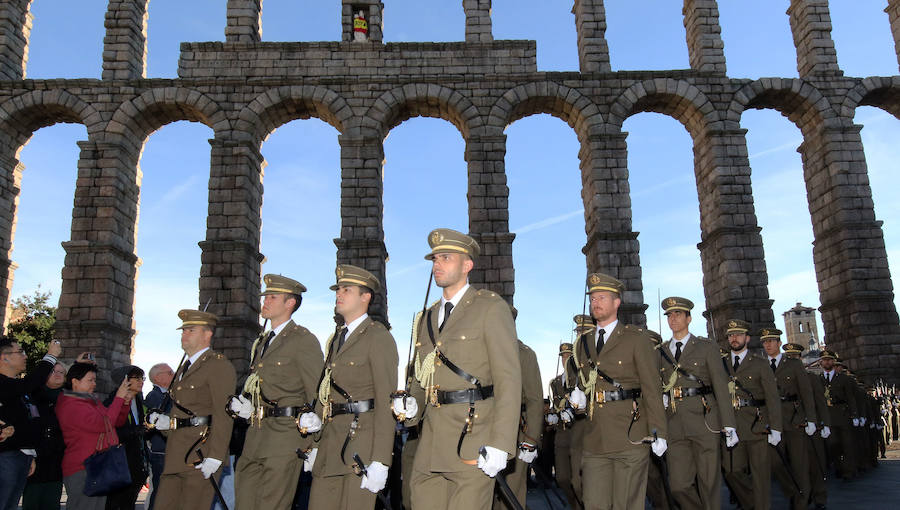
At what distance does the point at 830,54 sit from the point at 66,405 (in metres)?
17.9

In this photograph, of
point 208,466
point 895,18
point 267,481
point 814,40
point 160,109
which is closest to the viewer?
point 267,481

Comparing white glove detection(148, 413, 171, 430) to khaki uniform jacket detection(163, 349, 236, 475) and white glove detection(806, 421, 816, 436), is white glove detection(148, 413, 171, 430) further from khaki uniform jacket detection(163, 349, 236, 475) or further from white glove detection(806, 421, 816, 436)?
white glove detection(806, 421, 816, 436)

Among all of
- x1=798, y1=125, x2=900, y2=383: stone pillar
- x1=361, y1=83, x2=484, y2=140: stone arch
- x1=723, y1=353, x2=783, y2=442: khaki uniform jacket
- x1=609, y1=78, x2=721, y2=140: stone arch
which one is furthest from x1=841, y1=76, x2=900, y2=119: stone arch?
x1=723, y1=353, x2=783, y2=442: khaki uniform jacket

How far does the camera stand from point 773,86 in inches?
626

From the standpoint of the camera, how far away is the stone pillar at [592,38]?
16.0 m

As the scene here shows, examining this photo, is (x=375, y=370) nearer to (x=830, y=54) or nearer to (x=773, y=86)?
(x=773, y=86)

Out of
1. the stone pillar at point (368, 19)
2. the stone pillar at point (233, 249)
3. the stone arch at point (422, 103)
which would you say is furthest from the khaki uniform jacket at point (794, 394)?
the stone pillar at point (368, 19)

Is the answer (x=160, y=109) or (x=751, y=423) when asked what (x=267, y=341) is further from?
(x=160, y=109)

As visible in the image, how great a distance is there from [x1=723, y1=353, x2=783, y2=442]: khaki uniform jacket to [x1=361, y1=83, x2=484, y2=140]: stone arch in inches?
351

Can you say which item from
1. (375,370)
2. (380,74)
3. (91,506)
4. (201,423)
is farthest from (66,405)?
(380,74)

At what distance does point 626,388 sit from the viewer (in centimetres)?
558

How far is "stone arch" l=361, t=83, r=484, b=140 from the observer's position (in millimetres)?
15273

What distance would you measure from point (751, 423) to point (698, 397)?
4.72 feet

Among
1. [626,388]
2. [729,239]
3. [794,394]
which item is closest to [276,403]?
[626,388]
